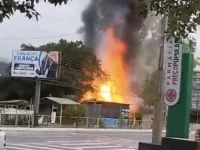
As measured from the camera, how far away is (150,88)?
64375mm

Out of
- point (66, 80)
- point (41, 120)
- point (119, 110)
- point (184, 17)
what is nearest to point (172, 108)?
point (184, 17)

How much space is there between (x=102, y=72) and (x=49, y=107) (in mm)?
13014

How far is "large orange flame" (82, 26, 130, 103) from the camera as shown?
57.8 m

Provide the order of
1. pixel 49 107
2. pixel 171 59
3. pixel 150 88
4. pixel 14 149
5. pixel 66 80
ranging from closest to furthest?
pixel 171 59 → pixel 14 149 → pixel 49 107 → pixel 66 80 → pixel 150 88

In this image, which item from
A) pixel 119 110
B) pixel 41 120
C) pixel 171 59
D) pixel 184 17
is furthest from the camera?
pixel 119 110

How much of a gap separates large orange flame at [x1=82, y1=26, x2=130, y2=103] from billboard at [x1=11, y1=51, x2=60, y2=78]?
40.8 ft

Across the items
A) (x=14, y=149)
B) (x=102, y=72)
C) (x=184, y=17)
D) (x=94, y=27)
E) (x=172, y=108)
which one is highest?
(x=94, y=27)

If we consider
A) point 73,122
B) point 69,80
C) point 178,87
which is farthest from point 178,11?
point 69,80

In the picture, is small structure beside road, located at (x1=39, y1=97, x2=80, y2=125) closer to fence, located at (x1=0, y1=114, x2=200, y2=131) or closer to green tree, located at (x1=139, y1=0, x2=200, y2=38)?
fence, located at (x1=0, y1=114, x2=200, y2=131)

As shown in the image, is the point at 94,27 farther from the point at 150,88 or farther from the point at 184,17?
the point at 184,17

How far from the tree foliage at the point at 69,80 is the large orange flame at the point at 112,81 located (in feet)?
3.50

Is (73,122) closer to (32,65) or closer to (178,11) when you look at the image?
(32,65)

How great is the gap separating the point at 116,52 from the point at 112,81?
6154mm

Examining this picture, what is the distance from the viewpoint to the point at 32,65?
45.6 meters
